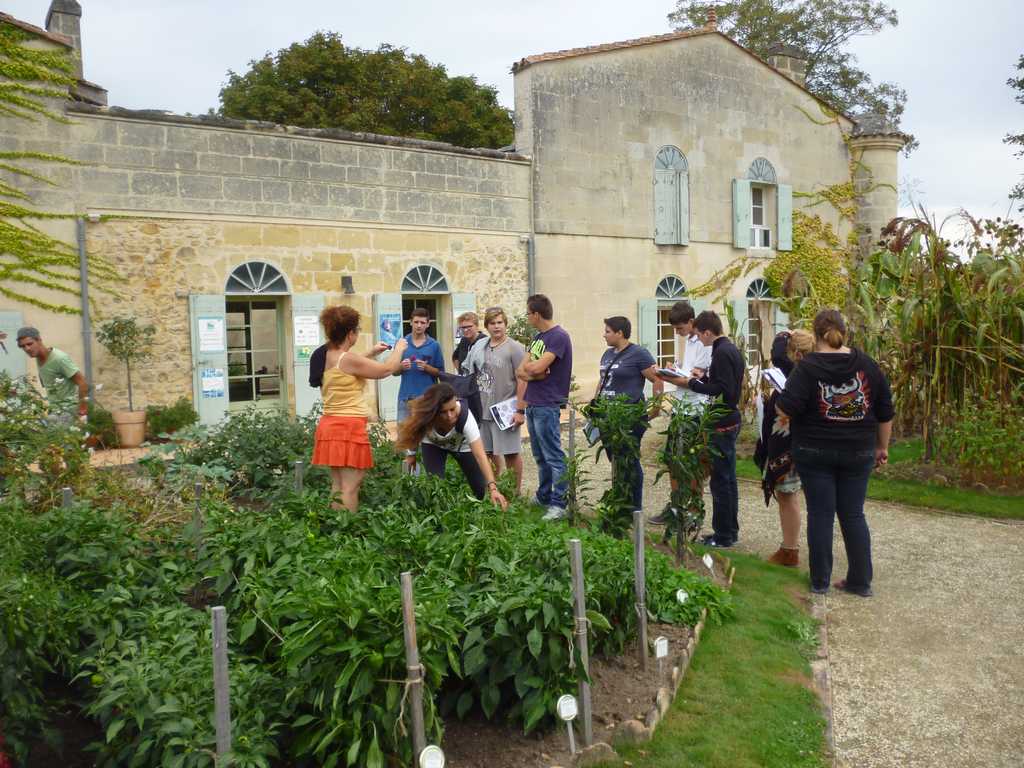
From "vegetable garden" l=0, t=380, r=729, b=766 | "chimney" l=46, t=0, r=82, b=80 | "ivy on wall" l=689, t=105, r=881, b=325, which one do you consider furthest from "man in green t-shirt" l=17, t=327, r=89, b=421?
"ivy on wall" l=689, t=105, r=881, b=325

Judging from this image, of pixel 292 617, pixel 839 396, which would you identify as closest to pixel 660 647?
pixel 292 617

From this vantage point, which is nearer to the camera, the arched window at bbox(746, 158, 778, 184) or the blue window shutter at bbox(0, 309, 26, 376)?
the blue window shutter at bbox(0, 309, 26, 376)

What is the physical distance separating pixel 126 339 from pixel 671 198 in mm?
10086

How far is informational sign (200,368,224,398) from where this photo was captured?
38.5 feet

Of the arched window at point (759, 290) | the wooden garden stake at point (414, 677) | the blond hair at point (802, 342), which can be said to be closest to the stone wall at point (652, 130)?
the arched window at point (759, 290)

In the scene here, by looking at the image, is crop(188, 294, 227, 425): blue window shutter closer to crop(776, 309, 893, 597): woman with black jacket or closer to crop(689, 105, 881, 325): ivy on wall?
crop(776, 309, 893, 597): woman with black jacket

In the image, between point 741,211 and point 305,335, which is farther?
point 741,211

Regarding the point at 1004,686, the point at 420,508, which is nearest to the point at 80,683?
the point at 420,508

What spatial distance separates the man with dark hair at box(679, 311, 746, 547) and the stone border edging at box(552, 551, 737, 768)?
6.13ft

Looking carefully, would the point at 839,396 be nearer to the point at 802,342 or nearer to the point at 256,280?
the point at 802,342

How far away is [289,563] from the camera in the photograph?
402cm

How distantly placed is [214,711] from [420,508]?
7.73 ft

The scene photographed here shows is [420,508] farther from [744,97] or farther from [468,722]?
[744,97]

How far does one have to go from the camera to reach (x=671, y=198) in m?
16.9
